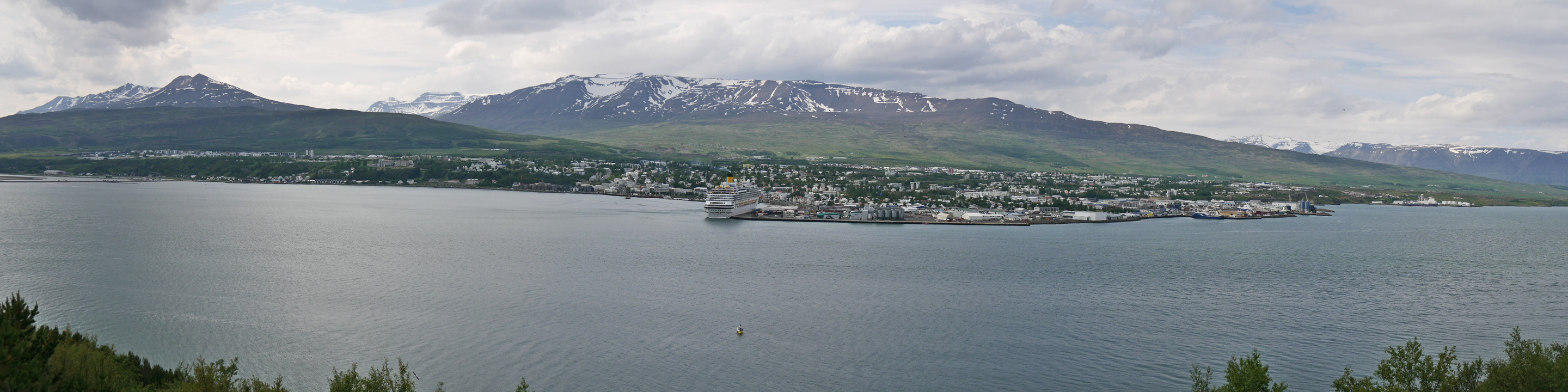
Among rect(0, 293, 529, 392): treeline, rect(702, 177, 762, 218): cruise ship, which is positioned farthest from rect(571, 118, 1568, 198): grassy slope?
rect(0, 293, 529, 392): treeline

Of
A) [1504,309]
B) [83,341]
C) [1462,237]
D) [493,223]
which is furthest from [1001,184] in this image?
[83,341]

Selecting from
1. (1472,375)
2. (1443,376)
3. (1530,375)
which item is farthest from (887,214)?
(1530,375)

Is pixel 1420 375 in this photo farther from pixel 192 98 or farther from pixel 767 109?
pixel 192 98

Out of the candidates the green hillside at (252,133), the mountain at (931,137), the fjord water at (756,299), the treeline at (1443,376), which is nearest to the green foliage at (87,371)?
the fjord water at (756,299)

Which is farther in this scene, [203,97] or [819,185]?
[203,97]

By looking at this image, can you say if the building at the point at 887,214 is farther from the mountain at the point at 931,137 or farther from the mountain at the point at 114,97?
the mountain at the point at 114,97

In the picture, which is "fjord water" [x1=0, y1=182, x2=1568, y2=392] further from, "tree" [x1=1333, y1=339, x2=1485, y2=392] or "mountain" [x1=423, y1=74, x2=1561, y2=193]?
"mountain" [x1=423, y1=74, x2=1561, y2=193]
